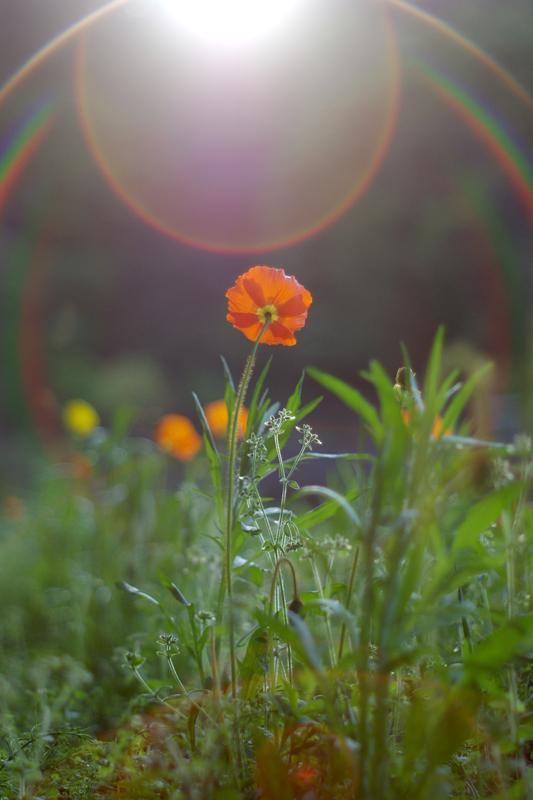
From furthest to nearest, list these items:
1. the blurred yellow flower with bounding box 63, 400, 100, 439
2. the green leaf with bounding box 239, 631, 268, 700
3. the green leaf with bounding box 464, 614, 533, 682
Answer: the blurred yellow flower with bounding box 63, 400, 100, 439
the green leaf with bounding box 239, 631, 268, 700
the green leaf with bounding box 464, 614, 533, 682

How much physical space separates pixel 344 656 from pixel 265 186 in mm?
9144

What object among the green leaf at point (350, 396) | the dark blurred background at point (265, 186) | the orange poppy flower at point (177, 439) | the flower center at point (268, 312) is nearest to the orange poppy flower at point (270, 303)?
the flower center at point (268, 312)

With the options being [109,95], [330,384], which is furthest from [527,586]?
[109,95]

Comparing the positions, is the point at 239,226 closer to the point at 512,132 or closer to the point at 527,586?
the point at 512,132

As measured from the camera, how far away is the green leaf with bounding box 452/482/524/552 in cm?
60

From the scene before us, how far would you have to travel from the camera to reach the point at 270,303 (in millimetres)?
887

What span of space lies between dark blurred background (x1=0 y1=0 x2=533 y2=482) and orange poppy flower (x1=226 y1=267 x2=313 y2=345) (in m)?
6.11

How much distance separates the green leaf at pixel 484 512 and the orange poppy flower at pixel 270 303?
381 millimetres

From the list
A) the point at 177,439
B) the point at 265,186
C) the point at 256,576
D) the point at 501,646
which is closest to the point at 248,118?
the point at 265,186

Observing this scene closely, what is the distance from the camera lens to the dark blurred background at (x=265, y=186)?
23.8 feet

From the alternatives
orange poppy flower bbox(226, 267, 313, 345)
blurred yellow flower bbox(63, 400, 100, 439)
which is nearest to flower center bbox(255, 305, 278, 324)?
orange poppy flower bbox(226, 267, 313, 345)

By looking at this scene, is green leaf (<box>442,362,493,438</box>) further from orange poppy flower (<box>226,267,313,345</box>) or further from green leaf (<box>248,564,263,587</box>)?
green leaf (<box>248,564,263,587</box>)

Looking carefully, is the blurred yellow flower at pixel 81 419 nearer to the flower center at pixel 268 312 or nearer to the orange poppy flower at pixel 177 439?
the orange poppy flower at pixel 177 439

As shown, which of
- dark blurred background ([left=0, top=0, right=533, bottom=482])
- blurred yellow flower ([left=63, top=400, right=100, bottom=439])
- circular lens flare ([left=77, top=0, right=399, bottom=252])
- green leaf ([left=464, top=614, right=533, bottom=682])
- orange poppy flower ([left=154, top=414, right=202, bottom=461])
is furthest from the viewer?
circular lens flare ([left=77, top=0, right=399, bottom=252])
